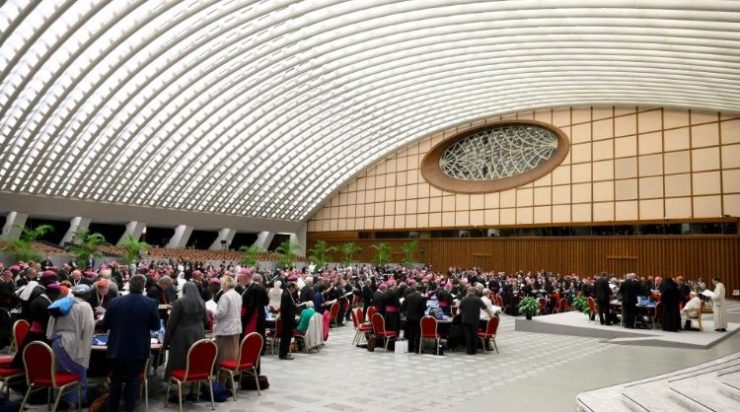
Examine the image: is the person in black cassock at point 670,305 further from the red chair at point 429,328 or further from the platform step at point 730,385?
the platform step at point 730,385

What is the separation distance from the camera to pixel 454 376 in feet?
28.9

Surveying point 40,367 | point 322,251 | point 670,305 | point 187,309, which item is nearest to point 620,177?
point 670,305

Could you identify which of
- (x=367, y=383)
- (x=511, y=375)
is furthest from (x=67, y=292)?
(x=511, y=375)

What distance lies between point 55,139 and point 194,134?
7836 mm

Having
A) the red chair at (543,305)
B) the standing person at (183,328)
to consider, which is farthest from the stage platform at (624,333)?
the standing person at (183,328)

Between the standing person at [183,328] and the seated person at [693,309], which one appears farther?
the seated person at [693,309]

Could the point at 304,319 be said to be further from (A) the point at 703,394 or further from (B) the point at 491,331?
(A) the point at 703,394

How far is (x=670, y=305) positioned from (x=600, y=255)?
17.1 metres

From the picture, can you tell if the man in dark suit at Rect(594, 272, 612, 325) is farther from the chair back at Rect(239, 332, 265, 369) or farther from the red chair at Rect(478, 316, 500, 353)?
the chair back at Rect(239, 332, 265, 369)

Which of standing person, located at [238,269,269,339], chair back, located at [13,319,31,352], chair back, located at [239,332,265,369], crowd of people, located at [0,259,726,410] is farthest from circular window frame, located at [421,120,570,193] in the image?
chair back, located at [13,319,31,352]

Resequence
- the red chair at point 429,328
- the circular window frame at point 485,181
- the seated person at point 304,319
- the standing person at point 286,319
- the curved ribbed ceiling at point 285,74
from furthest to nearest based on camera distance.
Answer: the circular window frame at point 485,181 < the curved ribbed ceiling at point 285,74 < the red chair at point 429,328 < the seated person at point 304,319 < the standing person at point 286,319

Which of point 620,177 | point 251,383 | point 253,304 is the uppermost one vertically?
point 620,177

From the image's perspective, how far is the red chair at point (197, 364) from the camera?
19.6 ft

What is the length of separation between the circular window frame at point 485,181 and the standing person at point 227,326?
29.6 m
